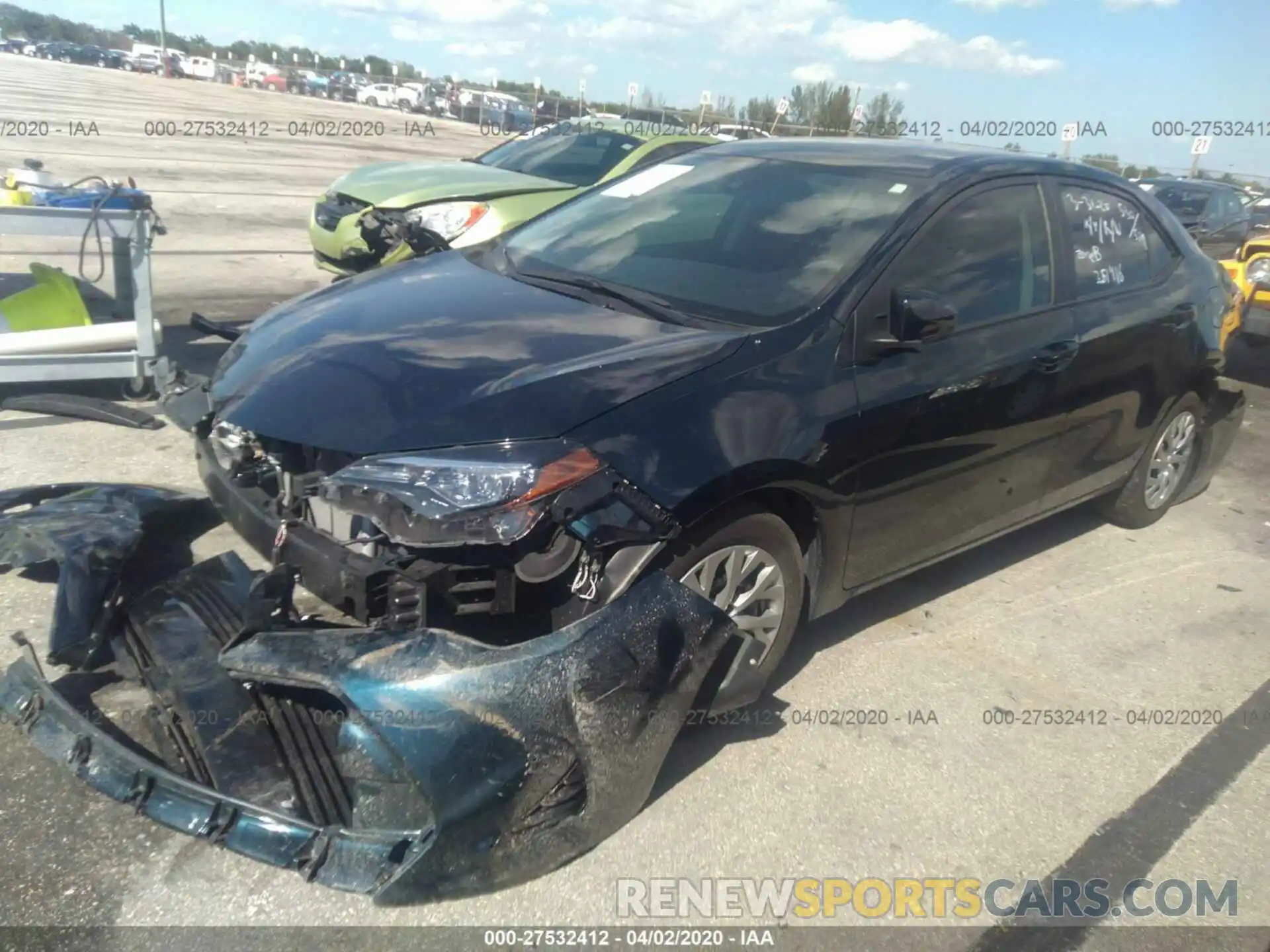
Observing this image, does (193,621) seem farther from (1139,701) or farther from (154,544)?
(1139,701)

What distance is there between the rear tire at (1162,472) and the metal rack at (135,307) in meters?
5.19

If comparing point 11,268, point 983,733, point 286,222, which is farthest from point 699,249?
point 286,222

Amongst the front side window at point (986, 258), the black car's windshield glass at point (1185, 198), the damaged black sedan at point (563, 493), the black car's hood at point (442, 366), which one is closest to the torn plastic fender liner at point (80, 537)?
the damaged black sedan at point (563, 493)

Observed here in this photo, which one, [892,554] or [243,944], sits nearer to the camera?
[243,944]

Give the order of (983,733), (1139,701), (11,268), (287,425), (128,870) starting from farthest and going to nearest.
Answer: (11,268) < (1139,701) < (983,733) < (287,425) < (128,870)

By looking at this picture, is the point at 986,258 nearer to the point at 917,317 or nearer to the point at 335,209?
the point at 917,317

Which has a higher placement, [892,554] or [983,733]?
[892,554]

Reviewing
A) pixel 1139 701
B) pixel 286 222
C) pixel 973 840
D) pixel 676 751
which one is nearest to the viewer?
pixel 973 840

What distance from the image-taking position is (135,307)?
18.6 ft

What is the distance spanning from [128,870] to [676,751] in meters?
1.54

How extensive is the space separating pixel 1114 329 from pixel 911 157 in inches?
47.4

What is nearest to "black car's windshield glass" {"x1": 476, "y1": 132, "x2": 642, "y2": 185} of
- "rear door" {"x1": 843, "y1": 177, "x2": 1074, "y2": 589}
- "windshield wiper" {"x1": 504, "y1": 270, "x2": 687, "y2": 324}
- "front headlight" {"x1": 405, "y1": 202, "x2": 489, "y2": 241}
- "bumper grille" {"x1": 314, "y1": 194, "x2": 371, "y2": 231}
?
"front headlight" {"x1": 405, "y1": 202, "x2": 489, "y2": 241}

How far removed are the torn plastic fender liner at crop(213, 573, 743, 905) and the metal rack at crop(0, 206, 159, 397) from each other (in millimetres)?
3567

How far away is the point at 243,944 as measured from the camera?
2.35 metres
